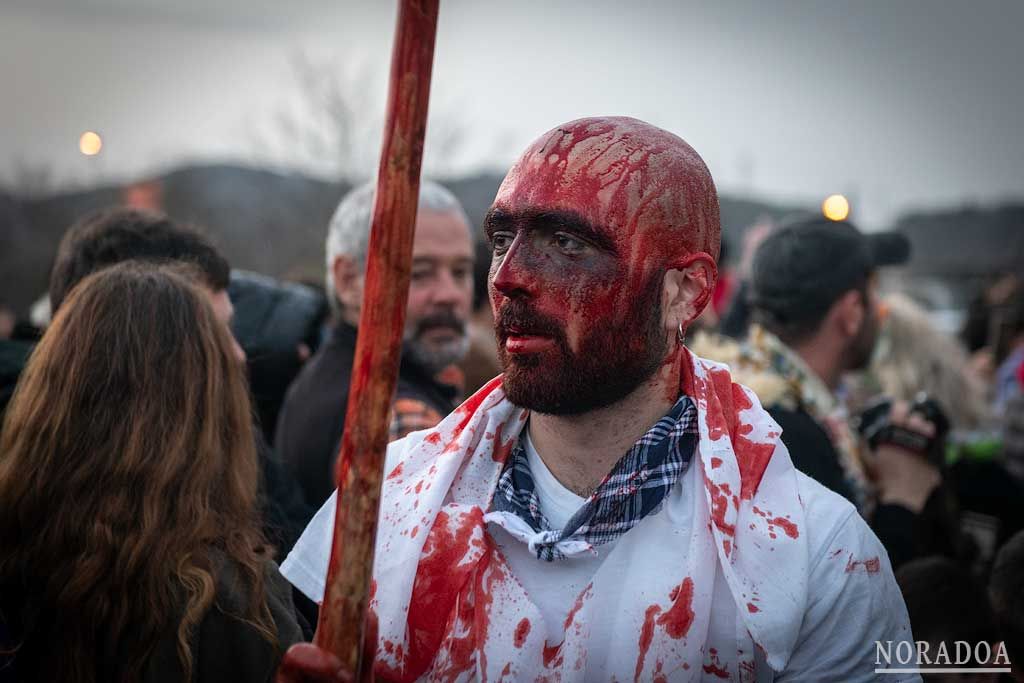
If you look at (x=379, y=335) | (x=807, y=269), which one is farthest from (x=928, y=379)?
(x=379, y=335)

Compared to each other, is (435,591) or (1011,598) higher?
(435,591)

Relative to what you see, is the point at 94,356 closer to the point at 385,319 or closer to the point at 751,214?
the point at 385,319

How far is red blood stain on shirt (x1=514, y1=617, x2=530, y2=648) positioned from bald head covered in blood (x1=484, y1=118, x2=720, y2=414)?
0.40 m

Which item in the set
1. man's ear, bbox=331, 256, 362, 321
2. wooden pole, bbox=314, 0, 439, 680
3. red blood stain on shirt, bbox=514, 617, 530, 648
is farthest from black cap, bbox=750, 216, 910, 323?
wooden pole, bbox=314, 0, 439, 680

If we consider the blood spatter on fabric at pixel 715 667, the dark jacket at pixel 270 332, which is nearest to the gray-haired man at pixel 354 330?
the dark jacket at pixel 270 332

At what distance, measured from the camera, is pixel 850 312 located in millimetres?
3664

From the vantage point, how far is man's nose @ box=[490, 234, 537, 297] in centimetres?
181

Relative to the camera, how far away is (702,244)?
6.16ft

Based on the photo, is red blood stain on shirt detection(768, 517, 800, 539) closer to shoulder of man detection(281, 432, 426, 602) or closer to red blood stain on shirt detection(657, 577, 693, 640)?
red blood stain on shirt detection(657, 577, 693, 640)

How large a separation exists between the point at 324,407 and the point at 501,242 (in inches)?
62.4

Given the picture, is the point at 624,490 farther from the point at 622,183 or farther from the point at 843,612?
the point at 622,183

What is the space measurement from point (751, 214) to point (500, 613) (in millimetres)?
9939

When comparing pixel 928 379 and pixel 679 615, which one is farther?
pixel 928 379

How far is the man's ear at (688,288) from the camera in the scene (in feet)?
6.09
